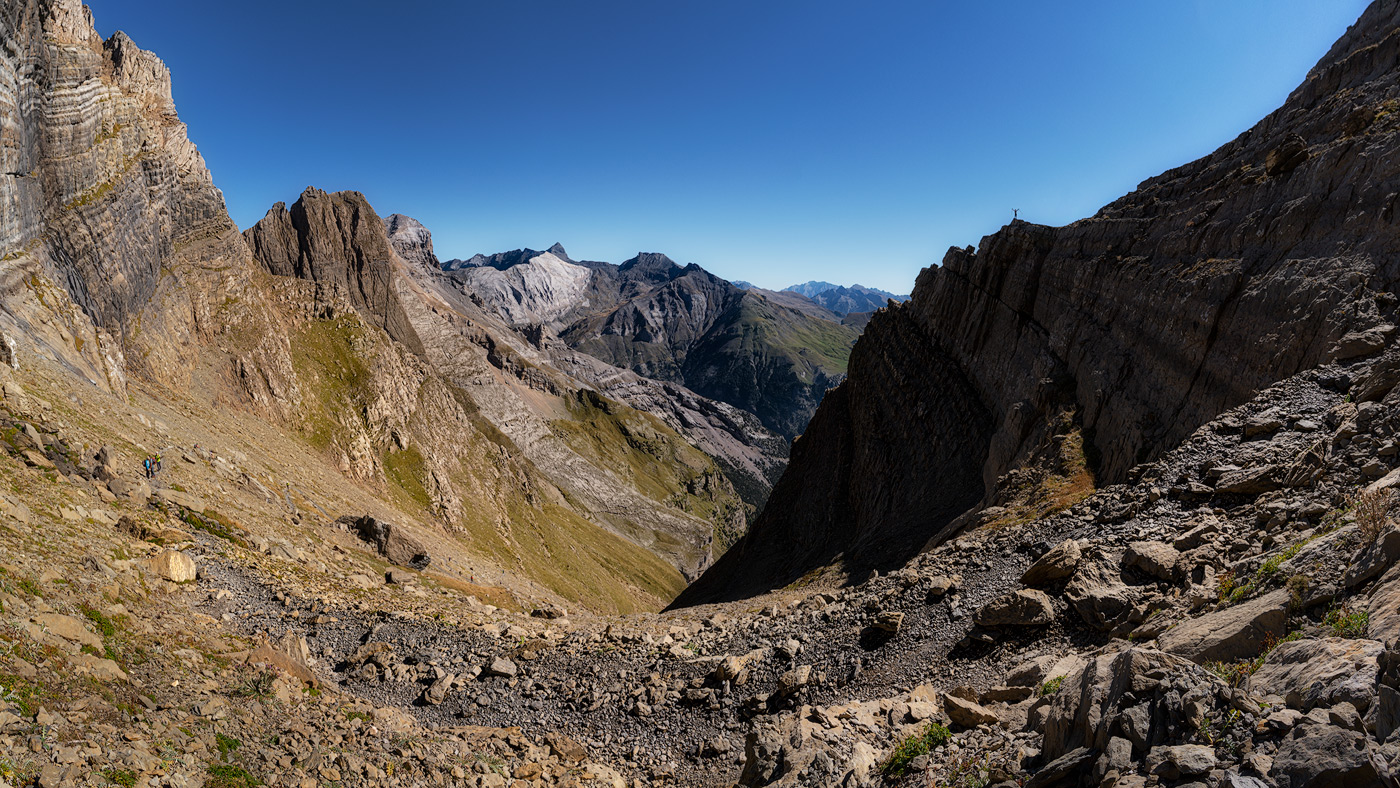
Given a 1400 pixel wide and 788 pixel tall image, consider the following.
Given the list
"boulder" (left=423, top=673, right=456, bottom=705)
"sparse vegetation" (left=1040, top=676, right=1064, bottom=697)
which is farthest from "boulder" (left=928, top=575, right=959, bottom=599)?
"boulder" (left=423, top=673, right=456, bottom=705)

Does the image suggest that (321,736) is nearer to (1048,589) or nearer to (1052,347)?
(1048,589)

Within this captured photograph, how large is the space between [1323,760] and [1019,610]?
1010 cm

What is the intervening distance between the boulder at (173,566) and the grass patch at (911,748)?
21.5 m

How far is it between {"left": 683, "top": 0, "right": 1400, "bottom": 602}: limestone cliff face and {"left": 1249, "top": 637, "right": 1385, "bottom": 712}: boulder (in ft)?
53.4

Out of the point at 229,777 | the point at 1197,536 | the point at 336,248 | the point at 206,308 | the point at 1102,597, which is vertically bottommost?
the point at 1102,597

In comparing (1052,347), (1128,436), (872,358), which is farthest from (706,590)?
(1128,436)

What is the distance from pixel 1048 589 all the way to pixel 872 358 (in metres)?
57.6

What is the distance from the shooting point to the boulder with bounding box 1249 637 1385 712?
6848 mm

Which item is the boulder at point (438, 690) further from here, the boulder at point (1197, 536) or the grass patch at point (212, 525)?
the boulder at point (1197, 536)

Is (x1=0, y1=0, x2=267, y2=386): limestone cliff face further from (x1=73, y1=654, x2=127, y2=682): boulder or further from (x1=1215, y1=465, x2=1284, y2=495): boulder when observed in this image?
(x1=1215, y1=465, x2=1284, y2=495): boulder

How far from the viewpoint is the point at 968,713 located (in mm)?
12383

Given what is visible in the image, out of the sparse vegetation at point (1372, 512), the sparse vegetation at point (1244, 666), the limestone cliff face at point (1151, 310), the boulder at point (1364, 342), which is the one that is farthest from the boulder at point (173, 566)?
the boulder at point (1364, 342)

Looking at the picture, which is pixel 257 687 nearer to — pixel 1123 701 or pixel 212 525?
pixel 212 525

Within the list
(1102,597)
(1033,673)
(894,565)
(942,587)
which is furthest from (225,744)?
(894,565)
